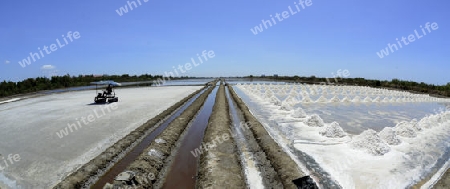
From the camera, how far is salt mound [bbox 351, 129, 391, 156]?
20.4ft

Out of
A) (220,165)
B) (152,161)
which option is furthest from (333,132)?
(152,161)

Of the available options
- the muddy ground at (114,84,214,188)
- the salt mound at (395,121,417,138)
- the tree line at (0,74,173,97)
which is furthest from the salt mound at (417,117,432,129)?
the tree line at (0,74,173,97)

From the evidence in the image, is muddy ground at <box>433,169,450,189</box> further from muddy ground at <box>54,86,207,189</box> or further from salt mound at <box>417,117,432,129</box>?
muddy ground at <box>54,86,207,189</box>

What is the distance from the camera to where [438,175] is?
16.9 ft

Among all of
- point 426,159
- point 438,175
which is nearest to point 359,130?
point 426,159

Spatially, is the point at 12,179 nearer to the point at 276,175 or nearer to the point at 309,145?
the point at 276,175

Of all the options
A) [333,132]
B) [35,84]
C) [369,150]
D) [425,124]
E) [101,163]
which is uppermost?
[35,84]

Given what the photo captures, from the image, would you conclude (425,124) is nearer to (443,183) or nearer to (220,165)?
(443,183)

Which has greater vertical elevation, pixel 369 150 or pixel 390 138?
pixel 369 150

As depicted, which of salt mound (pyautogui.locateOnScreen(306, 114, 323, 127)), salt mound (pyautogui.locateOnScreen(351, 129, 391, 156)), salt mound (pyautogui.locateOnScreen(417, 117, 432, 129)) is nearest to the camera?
salt mound (pyautogui.locateOnScreen(351, 129, 391, 156))

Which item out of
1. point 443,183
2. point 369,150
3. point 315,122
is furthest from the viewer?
point 315,122

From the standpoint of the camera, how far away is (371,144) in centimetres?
636

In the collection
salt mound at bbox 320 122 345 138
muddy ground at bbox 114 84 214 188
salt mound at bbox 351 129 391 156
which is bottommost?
salt mound at bbox 351 129 391 156

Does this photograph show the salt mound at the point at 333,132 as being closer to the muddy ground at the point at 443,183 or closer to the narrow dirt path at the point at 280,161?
the narrow dirt path at the point at 280,161
